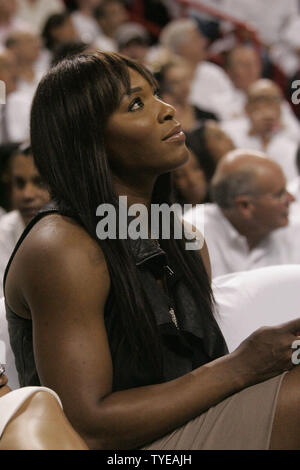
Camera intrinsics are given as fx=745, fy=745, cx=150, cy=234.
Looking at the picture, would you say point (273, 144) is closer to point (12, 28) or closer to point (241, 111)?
point (241, 111)

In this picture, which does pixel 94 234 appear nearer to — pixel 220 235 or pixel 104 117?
pixel 104 117

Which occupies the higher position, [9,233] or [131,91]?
[131,91]

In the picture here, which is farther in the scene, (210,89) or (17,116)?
(210,89)

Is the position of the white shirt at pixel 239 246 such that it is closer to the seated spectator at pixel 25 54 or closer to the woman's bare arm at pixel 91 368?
the woman's bare arm at pixel 91 368

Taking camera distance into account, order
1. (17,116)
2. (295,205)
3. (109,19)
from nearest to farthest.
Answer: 1. (295,205)
2. (17,116)
3. (109,19)

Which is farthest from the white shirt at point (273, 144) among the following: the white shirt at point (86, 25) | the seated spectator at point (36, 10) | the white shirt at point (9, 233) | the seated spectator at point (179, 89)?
the white shirt at point (9, 233)

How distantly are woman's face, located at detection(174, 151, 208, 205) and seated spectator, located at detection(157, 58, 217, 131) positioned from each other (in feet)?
2.52

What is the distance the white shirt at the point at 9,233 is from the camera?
79.3 inches

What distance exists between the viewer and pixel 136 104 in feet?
3.96

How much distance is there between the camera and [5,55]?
3336 mm

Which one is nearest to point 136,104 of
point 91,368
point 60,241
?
point 60,241

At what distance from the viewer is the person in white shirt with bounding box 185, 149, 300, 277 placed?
2.31 meters

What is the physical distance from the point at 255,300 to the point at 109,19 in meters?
3.35

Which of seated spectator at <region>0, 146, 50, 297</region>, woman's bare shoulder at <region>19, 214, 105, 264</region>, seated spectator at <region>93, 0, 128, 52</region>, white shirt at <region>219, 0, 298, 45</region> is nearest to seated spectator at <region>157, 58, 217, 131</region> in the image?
seated spectator at <region>93, 0, 128, 52</region>
